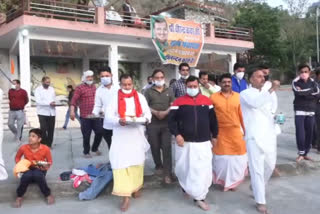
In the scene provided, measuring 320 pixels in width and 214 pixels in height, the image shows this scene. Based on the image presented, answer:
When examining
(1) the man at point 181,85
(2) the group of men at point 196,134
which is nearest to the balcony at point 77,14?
(1) the man at point 181,85

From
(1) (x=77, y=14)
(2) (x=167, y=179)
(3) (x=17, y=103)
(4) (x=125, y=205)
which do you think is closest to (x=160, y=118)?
(2) (x=167, y=179)

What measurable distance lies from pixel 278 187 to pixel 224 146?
3.69 feet

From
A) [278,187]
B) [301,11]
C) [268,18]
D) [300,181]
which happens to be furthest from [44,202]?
[301,11]

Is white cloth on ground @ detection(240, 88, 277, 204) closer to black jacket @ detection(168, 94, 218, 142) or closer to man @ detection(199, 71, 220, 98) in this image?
black jacket @ detection(168, 94, 218, 142)

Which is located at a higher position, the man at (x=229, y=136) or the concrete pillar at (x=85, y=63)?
the concrete pillar at (x=85, y=63)

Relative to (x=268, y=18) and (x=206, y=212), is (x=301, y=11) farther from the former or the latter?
(x=206, y=212)

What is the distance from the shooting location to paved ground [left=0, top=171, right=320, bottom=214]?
3.86 meters

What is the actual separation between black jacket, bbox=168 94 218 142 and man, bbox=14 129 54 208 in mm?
1772

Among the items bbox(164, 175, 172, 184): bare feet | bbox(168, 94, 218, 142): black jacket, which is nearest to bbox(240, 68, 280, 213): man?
bbox(168, 94, 218, 142): black jacket

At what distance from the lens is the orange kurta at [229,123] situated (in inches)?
171

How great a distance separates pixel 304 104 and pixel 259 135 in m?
2.42

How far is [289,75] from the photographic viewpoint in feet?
107

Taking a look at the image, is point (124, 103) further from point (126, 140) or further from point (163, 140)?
point (163, 140)

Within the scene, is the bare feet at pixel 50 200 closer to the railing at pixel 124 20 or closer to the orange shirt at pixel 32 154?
the orange shirt at pixel 32 154
